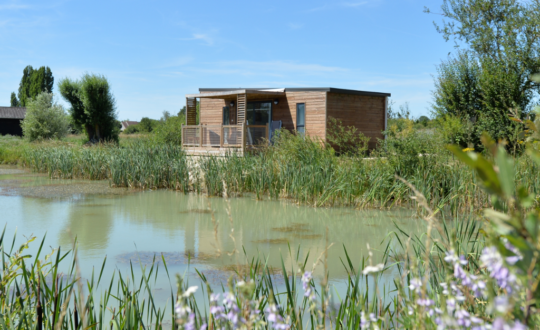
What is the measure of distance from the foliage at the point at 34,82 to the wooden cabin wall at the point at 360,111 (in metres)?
37.8

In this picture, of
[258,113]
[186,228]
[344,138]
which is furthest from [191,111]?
[186,228]

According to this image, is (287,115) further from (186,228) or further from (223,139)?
(186,228)

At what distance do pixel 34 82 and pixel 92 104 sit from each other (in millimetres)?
24884

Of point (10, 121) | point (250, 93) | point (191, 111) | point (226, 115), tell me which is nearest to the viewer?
point (250, 93)

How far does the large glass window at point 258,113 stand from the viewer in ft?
61.0

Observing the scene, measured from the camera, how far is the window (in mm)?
17078

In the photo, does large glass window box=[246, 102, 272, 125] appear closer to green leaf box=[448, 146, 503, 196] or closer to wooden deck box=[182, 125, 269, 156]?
wooden deck box=[182, 125, 269, 156]

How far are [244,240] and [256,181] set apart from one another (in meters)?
3.69

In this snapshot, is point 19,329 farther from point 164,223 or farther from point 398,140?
point 398,140

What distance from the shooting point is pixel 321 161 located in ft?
31.1

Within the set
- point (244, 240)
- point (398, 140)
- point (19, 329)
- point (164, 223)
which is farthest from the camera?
point (398, 140)

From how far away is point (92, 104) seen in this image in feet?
87.7

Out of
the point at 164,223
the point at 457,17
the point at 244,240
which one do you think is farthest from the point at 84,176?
the point at 457,17

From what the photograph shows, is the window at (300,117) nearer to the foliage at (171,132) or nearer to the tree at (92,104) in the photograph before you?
the foliage at (171,132)
